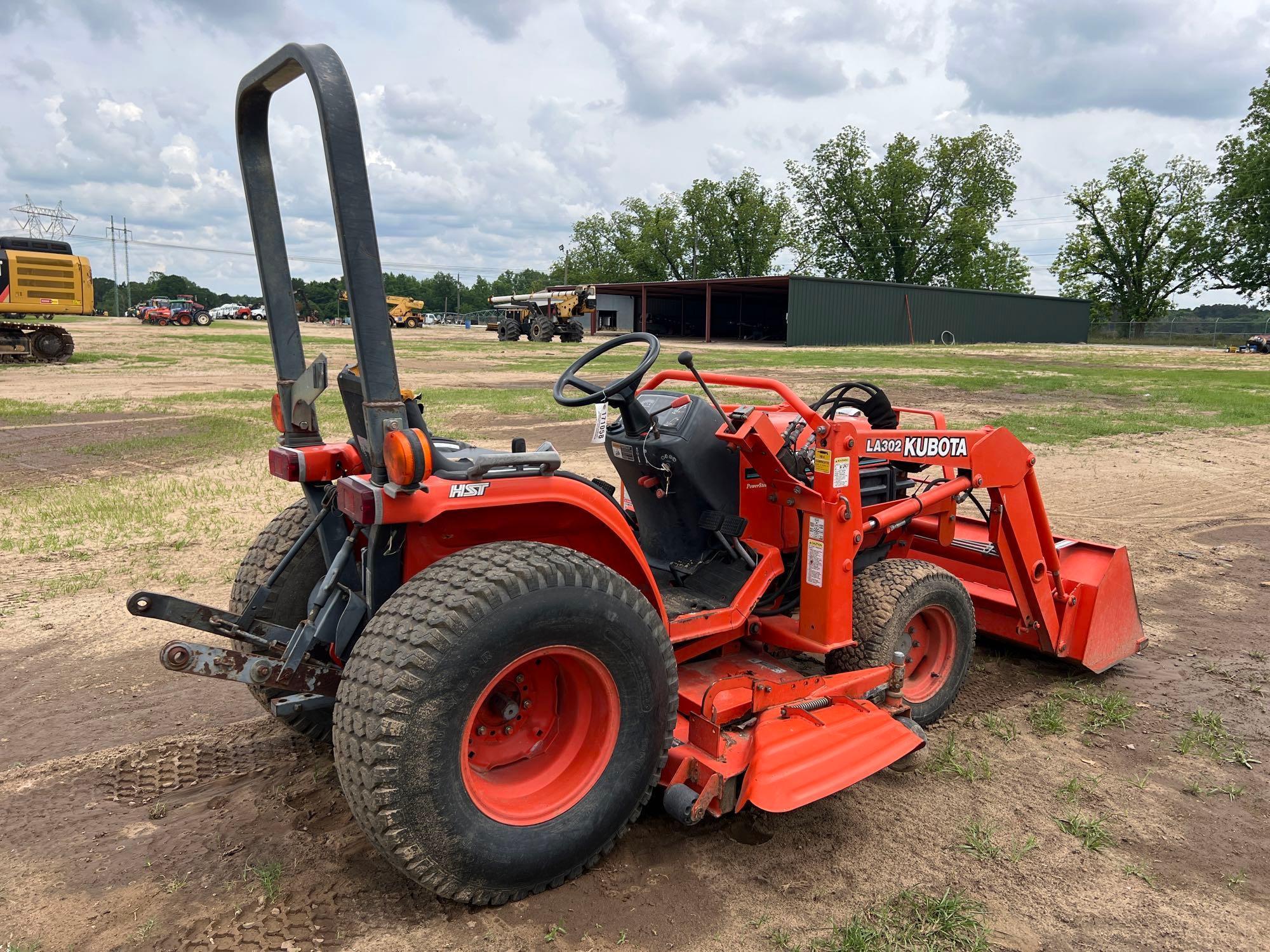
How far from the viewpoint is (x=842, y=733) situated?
3.12 metres

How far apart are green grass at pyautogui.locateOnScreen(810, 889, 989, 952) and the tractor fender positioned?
3.52ft

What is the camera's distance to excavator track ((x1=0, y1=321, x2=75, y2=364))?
20781 millimetres

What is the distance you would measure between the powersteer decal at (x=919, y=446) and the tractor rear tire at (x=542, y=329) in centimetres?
3695

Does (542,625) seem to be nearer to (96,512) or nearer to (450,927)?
(450,927)

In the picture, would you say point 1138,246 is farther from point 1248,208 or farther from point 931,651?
point 931,651

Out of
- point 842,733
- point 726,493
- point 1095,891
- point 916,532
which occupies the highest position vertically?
point 726,493

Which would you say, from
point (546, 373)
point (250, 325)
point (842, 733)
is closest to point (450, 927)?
point (842, 733)

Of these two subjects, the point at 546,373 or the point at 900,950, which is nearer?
the point at 900,950

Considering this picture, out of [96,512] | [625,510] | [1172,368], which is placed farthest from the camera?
[1172,368]

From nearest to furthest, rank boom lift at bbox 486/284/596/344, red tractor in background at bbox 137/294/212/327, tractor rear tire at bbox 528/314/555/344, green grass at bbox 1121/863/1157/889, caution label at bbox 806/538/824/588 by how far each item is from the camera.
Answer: green grass at bbox 1121/863/1157/889 < caution label at bbox 806/538/824/588 < tractor rear tire at bbox 528/314/555/344 < boom lift at bbox 486/284/596/344 < red tractor in background at bbox 137/294/212/327

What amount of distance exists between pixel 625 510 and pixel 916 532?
5.26 feet

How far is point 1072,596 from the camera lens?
4410 millimetres

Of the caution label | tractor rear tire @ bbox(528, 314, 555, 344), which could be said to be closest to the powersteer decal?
the caution label

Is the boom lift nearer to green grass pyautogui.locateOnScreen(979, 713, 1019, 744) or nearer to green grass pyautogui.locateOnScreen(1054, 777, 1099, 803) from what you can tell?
green grass pyautogui.locateOnScreen(979, 713, 1019, 744)
